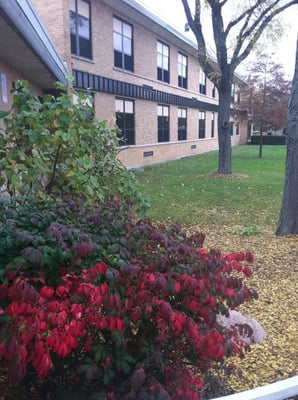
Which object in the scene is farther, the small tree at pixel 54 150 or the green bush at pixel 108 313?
the small tree at pixel 54 150

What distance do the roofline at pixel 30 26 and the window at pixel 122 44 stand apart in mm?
9334

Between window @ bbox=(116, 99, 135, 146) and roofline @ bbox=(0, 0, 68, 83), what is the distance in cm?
909

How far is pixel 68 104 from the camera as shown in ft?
12.2

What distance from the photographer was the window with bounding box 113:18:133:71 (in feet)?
55.3

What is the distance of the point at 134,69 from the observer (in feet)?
Result: 61.2

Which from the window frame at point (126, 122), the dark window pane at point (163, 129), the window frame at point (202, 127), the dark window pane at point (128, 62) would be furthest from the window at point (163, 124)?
the window frame at point (202, 127)

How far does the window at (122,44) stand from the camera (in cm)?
1686

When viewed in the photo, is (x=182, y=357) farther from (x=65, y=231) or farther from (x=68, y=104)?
(x=68, y=104)

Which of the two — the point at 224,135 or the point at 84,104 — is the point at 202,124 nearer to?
the point at 224,135

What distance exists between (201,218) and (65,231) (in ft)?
20.0

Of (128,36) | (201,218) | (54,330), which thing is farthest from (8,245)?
(128,36)

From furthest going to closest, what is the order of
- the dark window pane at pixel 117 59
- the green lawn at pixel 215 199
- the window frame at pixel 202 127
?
the window frame at pixel 202 127 < the dark window pane at pixel 117 59 < the green lawn at pixel 215 199

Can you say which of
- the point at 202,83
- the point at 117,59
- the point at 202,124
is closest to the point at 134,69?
the point at 117,59

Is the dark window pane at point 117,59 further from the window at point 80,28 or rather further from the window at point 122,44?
the window at point 80,28
